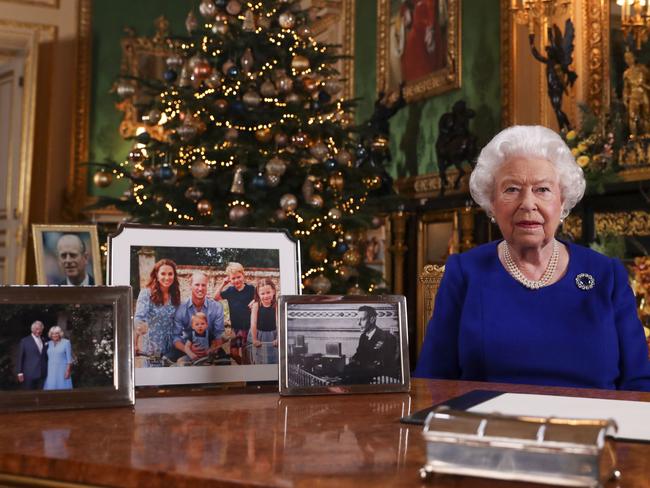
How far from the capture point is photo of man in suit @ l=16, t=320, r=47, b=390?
125 cm

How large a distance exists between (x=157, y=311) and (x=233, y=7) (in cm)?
446

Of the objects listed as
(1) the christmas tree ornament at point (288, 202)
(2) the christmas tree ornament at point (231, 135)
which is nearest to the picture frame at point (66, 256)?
(1) the christmas tree ornament at point (288, 202)

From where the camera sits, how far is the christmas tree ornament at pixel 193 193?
5375mm

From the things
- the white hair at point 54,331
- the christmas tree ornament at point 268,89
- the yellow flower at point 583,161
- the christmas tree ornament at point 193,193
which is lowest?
the white hair at point 54,331

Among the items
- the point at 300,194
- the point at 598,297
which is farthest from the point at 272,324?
the point at 300,194

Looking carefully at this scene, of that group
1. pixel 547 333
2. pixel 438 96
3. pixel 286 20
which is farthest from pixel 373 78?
pixel 547 333

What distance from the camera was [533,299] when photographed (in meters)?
1.99

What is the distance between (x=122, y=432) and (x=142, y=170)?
485 centimetres

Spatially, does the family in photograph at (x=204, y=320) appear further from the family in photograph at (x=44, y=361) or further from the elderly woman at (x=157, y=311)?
the family in photograph at (x=44, y=361)

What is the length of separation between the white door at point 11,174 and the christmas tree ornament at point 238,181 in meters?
4.73

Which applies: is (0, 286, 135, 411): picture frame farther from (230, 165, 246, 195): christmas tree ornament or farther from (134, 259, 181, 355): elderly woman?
(230, 165, 246, 195): christmas tree ornament

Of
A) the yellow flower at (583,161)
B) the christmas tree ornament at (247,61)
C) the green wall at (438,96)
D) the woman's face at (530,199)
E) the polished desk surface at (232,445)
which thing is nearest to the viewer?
the polished desk surface at (232,445)

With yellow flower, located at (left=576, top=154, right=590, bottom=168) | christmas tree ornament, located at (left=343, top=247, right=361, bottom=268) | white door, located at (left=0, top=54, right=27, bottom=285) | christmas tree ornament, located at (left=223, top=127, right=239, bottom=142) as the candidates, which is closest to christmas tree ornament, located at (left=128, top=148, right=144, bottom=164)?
christmas tree ornament, located at (left=223, top=127, right=239, bottom=142)

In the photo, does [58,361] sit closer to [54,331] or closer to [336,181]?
[54,331]
